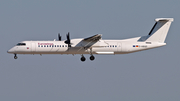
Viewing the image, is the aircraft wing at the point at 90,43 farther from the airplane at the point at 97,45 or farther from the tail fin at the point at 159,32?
the tail fin at the point at 159,32

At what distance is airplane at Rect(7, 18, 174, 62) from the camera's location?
3609 centimetres

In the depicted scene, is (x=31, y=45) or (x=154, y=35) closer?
(x=31, y=45)

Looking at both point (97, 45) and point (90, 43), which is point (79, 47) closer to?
point (90, 43)

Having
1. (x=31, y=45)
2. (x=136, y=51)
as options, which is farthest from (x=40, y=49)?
(x=136, y=51)

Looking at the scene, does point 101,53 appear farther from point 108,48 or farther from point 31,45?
point 31,45

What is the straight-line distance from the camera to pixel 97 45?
3688 centimetres

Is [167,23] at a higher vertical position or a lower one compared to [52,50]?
higher

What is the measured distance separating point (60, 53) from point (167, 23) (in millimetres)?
12670

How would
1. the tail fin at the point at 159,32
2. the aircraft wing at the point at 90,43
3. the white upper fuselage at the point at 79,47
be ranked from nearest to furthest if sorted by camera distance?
the white upper fuselage at the point at 79,47
the aircraft wing at the point at 90,43
the tail fin at the point at 159,32

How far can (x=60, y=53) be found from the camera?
3681cm

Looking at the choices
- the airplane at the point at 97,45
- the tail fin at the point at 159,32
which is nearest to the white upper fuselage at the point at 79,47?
the airplane at the point at 97,45

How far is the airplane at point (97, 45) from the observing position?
118ft

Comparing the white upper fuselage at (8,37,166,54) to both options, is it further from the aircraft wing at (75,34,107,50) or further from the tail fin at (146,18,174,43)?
the tail fin at (146,18,174,43)

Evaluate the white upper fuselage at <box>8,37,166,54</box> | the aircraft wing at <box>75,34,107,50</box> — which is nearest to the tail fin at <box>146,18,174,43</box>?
the white upper fuselage at <box>8,37,166,54</box>
